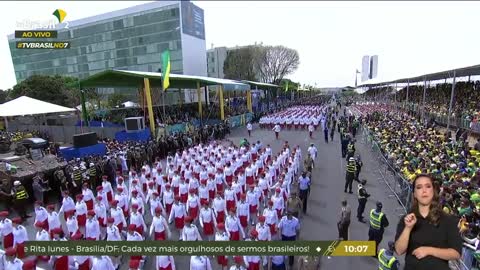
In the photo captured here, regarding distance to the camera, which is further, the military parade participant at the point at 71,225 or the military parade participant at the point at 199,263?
the military parade participant at the point at 71,225

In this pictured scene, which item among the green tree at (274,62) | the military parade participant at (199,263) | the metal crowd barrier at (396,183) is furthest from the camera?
the green tree at (274,62)

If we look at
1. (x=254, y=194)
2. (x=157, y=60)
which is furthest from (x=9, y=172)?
(x=157, y=60)

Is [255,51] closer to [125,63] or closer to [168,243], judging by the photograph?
[125,63]

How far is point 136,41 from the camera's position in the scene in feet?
181

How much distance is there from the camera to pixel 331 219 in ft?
29.1

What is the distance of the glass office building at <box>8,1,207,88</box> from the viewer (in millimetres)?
51906

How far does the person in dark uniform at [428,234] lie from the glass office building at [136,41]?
5234 centimetres

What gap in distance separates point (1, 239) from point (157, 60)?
50533mm

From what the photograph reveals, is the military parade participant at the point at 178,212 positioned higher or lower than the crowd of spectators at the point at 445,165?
lower

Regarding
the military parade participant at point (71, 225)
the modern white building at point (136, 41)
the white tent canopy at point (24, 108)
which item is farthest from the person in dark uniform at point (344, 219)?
the modern white building at point (136, 41)

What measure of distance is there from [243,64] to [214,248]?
5680 cm

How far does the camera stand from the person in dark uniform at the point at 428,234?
6.48ft

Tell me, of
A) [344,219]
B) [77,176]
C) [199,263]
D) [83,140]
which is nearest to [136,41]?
[83,140]

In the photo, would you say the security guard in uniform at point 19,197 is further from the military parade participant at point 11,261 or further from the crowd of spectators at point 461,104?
the crowd of spectators at point 461,104
